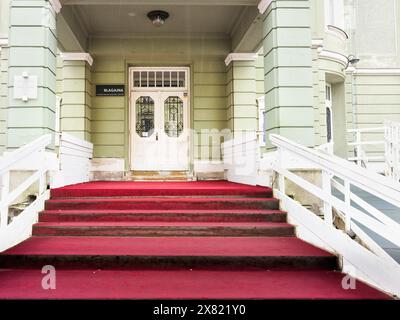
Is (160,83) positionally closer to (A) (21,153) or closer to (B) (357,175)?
(A) (21,153)

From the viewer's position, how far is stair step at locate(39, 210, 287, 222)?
180 inches

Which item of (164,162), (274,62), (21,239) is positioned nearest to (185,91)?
(164,162)

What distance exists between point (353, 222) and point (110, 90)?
21.6 ft

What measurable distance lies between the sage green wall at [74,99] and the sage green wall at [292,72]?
451 centimetres

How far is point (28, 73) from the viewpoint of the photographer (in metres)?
5.43

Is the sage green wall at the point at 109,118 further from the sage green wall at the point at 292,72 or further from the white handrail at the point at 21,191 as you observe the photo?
the sage green wall at the point at 292,72

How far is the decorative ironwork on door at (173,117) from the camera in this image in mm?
8938

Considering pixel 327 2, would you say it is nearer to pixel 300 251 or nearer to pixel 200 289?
pixel 300 251

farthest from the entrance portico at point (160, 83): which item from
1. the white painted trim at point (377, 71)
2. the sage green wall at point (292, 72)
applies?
the white painted trim at point (377, 71)

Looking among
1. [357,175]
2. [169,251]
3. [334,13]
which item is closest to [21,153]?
[169,251]

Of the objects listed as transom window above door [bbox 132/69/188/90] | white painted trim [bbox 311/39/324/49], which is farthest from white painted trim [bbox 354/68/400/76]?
transom window above door [bbox 132/69/188/90]

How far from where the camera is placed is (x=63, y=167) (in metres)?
5.96

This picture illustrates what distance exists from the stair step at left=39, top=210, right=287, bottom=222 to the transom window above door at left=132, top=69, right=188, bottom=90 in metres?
4.96

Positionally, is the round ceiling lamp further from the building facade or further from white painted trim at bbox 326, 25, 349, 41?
white painted trim at bbox 326, 25, 349, 41
